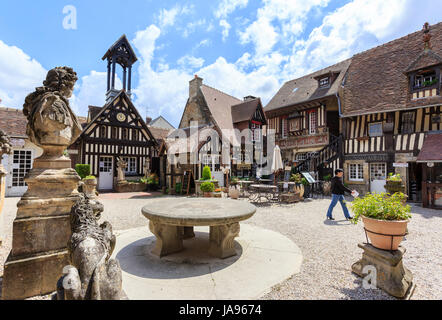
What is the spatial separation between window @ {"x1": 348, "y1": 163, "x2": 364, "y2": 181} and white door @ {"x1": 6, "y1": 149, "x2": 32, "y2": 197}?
58.1ft

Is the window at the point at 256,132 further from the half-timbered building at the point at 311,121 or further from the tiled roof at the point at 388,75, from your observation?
the tiled roof at the point at 388,75

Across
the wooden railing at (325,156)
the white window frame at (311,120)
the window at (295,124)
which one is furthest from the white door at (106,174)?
the white window frame at (311,120)

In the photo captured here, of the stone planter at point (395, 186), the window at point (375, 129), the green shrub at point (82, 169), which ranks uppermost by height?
the window at point (375, 129)

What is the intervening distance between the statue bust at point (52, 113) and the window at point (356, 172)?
1360 centimetres

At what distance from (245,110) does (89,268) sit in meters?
16.3

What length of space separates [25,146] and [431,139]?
20.1 meters

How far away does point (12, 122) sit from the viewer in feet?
36.4

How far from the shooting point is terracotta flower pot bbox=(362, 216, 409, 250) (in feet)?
7.73

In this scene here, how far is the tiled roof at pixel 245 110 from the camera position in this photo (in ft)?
53.1

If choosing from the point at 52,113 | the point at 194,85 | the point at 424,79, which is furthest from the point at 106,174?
the point at 424,79

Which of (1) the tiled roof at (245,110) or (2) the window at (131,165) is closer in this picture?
(2) the window at (131,165)
